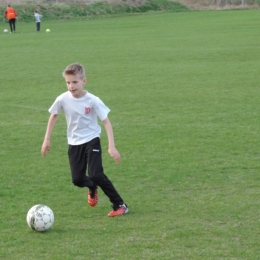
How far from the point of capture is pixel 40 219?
Answer: 5.76m

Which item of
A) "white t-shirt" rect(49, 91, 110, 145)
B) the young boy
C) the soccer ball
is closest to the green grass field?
the soccer ball

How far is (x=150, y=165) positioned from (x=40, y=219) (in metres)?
2.74

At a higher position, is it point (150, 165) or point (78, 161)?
point (78, 161)

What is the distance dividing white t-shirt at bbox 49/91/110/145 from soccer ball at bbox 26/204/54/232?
80 cm

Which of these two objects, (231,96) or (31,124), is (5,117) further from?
(231,96)

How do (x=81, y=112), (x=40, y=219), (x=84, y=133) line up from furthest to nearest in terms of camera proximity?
(x=84, y=133) → (x=81, y=112) → (x=40, y=219)

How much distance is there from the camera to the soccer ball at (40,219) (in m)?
5.75

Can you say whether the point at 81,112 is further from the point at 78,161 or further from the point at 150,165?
the point at 150,165

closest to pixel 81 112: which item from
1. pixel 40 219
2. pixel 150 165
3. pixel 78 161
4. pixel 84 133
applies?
pixel 84 133

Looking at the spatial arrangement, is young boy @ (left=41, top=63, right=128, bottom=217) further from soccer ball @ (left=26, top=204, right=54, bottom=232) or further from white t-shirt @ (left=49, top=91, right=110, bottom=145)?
soccer ball @ (left=26, top=204, right=54, bottom=232)

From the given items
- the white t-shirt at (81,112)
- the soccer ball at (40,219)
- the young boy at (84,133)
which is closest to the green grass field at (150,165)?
the soccer ball at (40,219)

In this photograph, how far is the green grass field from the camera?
552 centimetres

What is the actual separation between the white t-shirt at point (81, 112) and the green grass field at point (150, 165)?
829mm

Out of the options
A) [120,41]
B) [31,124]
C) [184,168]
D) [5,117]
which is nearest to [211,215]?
[184,168]
